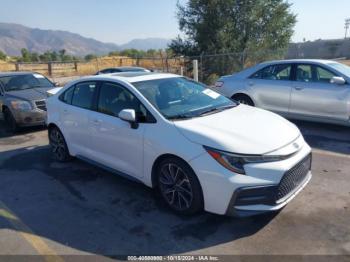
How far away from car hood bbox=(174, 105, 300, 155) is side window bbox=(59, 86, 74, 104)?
100 inches

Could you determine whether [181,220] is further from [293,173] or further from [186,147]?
[293,173]

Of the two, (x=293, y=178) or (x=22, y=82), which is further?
(x=22, y=82)

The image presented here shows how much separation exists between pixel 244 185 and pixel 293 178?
0.65 meters

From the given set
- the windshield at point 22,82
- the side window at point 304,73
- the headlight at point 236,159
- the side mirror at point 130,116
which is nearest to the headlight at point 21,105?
the windshield at point 22,82

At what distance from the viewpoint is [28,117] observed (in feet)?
29.0

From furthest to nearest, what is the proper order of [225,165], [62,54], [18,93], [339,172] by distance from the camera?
[62,54] < [18,93] < [339,172] < [225,165]

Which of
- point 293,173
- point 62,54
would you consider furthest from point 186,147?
point 62,54

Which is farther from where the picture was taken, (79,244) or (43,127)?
(43,127)

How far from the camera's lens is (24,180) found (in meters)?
5.70

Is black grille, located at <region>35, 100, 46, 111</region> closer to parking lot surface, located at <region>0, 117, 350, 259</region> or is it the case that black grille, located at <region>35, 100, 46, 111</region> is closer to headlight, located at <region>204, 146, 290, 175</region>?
parking lot surface, located at <region>0, 117, 350, 259</region>

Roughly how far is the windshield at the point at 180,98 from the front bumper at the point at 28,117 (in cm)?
491

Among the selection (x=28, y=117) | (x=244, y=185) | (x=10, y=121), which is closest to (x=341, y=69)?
(x=244, y=185)

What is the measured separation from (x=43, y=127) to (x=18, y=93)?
1.07 meters

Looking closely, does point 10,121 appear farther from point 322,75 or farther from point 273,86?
point 322,75
